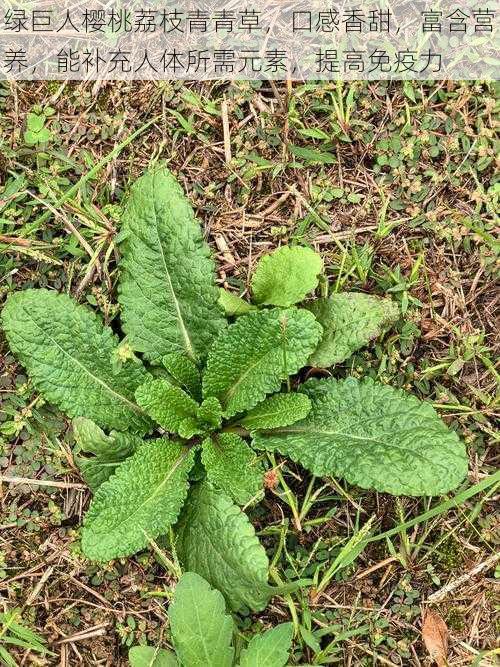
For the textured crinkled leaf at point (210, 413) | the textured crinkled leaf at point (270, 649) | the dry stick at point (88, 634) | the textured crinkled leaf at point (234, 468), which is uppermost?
the textured crinkled leaf at point (210, 413)

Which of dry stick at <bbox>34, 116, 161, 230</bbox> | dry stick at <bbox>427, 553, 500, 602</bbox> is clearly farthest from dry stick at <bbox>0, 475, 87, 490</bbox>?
dry stick at <bbox>427, 553, 500, 602</bbox>

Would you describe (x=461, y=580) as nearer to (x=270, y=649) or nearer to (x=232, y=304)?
(x=270, y=649)

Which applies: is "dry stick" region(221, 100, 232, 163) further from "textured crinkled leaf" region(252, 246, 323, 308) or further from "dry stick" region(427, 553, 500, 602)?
"dry stick" region(427, 553, 500, 602)

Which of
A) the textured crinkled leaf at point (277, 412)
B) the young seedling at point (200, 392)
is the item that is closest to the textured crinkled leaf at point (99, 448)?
the young seedling at point (200, 392)

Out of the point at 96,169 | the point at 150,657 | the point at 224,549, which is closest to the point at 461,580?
the point at 224,549

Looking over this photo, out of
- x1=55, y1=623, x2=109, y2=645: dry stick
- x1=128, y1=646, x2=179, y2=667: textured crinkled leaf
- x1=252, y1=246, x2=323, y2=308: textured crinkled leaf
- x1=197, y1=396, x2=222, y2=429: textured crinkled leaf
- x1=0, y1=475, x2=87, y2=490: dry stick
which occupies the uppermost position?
x1=252, y1=246, x2=323, y2=308: textured crinkled leaf

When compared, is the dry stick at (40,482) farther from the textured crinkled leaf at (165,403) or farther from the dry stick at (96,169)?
the dry stick at (96,169)

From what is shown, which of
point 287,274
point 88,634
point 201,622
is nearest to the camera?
point 201,622
